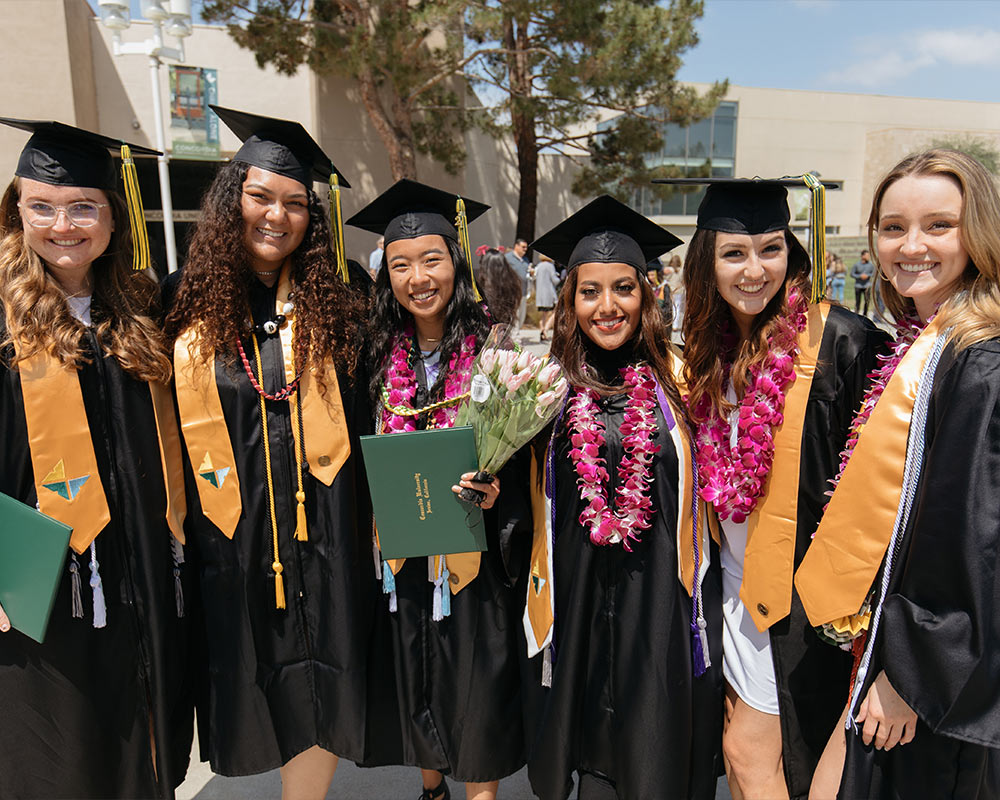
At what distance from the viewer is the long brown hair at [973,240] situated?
1.66 meters

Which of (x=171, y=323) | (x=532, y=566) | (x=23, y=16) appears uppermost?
(x=23, y=16)

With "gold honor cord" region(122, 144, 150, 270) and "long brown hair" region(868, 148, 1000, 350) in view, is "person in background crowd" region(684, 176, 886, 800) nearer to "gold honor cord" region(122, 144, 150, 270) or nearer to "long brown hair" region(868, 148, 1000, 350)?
"long brown hair" region(868, 148, 1000, 350)

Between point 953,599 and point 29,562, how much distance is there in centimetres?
230

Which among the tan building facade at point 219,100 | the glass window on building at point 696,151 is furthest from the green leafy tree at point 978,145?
the tan building facade at point 219,100

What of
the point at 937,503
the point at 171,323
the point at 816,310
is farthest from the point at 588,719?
the point at 171,323

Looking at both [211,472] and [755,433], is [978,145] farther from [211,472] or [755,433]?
[211,472]

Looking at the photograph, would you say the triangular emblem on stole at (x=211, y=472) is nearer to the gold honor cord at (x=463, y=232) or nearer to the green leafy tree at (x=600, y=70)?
the gold honor cord at (x=463, y=232)

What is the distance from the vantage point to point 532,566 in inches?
92.7

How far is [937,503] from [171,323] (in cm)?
223

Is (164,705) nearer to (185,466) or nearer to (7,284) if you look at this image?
(185,466)

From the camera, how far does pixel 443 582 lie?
7.70 ft

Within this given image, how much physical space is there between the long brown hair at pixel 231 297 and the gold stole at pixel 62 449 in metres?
0.33

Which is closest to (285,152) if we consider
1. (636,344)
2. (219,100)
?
(636,344)

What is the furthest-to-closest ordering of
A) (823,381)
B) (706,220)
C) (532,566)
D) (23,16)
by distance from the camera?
(23,16) < (532,566) < (706,220) < (823,381)
